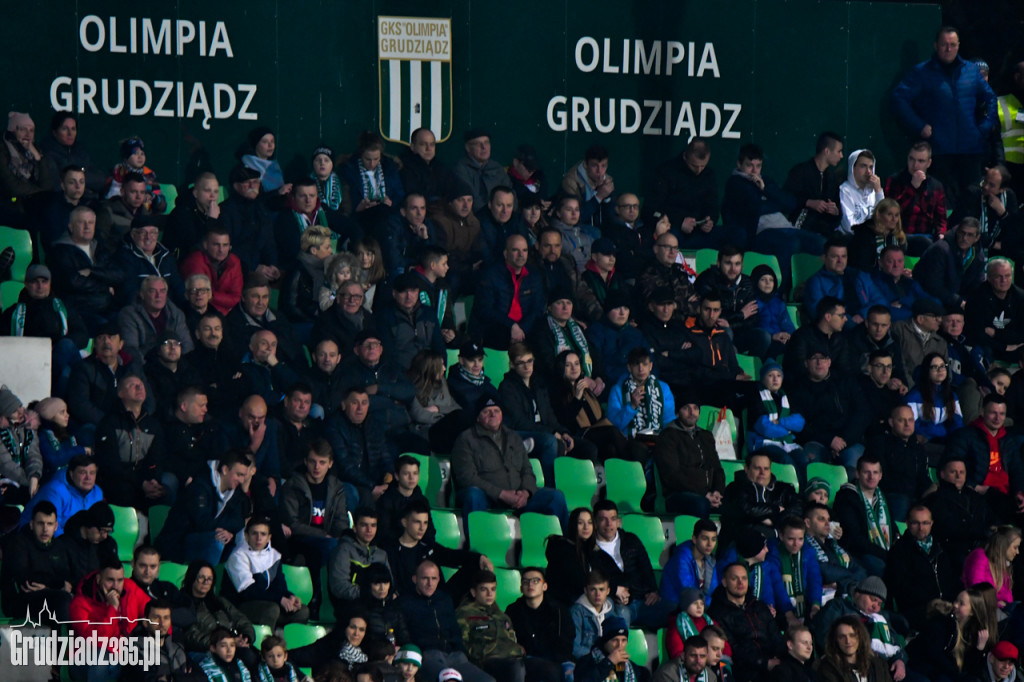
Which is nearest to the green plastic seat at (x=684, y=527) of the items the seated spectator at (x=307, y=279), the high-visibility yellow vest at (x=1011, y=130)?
the seated spectator at (x=307, y=279)

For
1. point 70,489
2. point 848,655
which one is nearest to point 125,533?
point 70,489

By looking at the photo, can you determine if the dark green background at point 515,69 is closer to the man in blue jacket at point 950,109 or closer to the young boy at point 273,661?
the man in blue jacket at point 950,109

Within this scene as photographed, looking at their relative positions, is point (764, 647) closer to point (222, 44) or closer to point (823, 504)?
point (823, 504)

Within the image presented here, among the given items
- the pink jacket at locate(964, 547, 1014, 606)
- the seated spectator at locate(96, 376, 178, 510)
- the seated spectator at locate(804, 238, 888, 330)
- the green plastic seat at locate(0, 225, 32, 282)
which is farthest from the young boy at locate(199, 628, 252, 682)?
the seated spectator at locate(804, 238, 888, 330)

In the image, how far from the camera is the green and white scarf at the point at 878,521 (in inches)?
577

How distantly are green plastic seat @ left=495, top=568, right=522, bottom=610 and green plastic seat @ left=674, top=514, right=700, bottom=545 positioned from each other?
1252mm

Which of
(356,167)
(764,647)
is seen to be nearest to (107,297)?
(356,167)

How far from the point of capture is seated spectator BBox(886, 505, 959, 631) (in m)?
14.2

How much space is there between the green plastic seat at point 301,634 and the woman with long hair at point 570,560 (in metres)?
1.60

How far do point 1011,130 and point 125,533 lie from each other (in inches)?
383

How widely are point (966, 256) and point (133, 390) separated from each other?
768 centimetres

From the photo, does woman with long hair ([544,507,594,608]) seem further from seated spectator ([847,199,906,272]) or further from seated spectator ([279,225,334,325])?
seated spectator ([847,199,906,272])

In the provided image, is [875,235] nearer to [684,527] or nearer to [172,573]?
[684,527]

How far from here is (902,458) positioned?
598 inches
